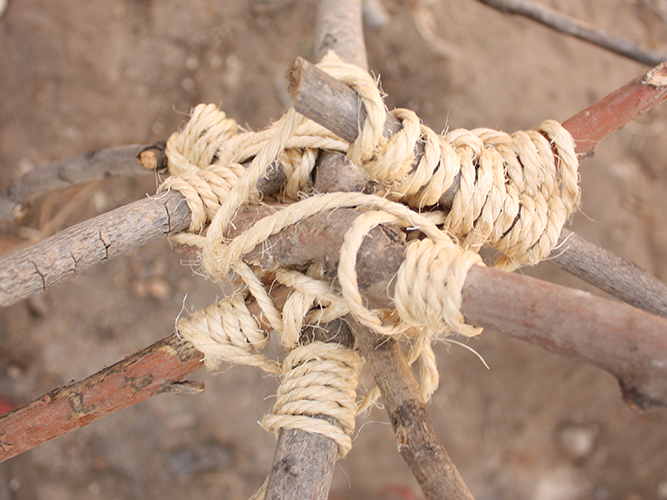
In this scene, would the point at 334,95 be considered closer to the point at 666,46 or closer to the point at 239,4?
the point at 239,4

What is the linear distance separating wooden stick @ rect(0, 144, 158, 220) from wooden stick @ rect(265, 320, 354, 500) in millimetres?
610

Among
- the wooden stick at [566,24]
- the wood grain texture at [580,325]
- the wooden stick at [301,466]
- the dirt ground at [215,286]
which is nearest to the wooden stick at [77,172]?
the dirt ground at [215,286]

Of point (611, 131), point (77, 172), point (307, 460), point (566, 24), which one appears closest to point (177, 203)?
point (307, 460)

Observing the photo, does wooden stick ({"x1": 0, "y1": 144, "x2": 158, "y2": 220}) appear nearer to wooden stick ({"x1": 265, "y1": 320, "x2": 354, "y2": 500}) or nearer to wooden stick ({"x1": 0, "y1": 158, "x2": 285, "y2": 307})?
wooden stick ({"x1": 0, "y1": 158, "x2": 285, "y2": 307})

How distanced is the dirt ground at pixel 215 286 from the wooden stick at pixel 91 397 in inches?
43.0

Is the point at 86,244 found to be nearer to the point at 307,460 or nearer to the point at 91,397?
the point at 91,397

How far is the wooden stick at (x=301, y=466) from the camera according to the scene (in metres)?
0.61

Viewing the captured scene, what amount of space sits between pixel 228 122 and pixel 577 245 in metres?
0.68

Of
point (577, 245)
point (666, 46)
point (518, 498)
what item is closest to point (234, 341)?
point (577, 245)

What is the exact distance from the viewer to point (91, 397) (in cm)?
69

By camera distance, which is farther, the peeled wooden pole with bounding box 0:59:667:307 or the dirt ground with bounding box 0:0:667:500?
the dirt ground with bounding box 0:0:667:500

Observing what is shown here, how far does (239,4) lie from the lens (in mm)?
1927

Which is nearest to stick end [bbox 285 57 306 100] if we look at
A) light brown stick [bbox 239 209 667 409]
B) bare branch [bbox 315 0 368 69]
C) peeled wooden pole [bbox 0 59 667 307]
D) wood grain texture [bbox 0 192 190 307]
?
peeled wooden pole [bbox 0 59 667 307]

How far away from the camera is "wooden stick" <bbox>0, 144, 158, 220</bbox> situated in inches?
36.0
